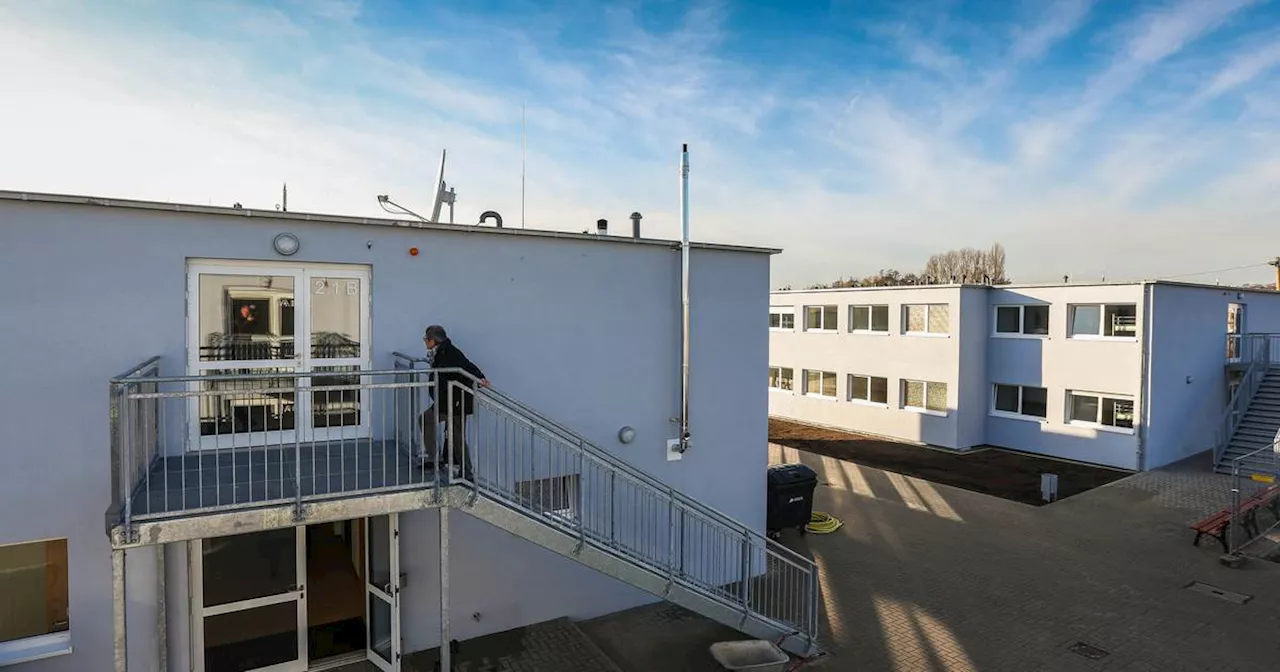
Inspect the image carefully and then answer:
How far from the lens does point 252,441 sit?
276 inches

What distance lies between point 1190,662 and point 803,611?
466 centimetres

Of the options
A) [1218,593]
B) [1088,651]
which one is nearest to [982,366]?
[1218,593]

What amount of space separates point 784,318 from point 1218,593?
57.1 ft

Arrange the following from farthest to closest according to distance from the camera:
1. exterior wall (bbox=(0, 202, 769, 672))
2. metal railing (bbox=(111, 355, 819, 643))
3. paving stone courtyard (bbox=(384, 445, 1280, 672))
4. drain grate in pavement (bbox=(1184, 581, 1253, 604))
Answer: drain grate in pavement (bbox=(1184, 581, 1253, 604))
paving stone courtyard (bbox=(384, 445, 1280, 672))
exterior wall (bbox=(0, 202, 769, 672))
metal railing (bbox=(111, 355, 819, 643))

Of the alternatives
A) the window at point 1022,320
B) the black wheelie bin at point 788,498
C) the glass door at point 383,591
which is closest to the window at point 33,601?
the glass door at point 383,591

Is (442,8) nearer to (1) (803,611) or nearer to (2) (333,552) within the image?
(2) (333,552)

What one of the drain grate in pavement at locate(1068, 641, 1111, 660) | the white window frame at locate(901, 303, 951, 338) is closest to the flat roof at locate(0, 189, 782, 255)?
the drain grate in pavement at locate(1068, 641, 1111, 660)

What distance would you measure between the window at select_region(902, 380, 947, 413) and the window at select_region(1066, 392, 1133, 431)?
3.34m

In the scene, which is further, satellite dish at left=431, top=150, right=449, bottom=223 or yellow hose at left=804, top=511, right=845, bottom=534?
yellow hose at left=804, top=511, right=845, bottom=534

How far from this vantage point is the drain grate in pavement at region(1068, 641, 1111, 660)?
851 cm

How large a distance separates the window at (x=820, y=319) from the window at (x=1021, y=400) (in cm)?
581

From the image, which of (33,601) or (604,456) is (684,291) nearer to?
(604,456)

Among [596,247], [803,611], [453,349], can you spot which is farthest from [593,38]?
[803,611]

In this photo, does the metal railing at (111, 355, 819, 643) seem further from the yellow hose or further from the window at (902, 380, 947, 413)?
the window at (902, 380, 947, 413)
